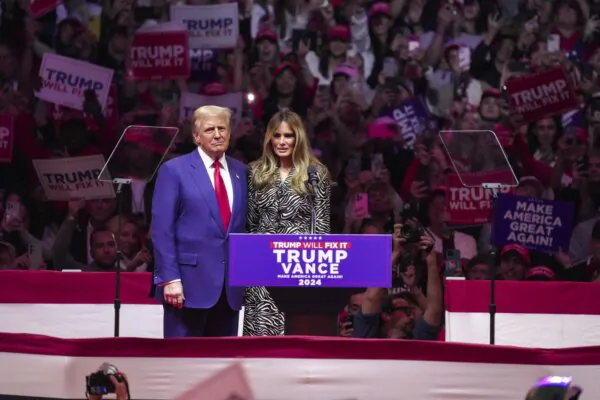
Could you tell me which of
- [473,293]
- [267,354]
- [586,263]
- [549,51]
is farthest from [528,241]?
[267,354]

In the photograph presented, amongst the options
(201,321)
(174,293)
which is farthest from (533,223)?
(174,293)

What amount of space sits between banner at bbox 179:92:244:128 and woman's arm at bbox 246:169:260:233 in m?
3.02

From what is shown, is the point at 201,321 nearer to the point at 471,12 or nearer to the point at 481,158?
Answer: the point at 481,158

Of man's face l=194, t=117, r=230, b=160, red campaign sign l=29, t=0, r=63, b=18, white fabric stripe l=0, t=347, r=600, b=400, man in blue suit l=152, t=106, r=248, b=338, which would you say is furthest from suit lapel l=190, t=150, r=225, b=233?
red campaign sign l=29, t=0, r=63, b=18

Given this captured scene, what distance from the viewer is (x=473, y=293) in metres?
5.96

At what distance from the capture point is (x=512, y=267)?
6.59m

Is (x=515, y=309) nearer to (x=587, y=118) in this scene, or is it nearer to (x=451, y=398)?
(x=587, y=118)

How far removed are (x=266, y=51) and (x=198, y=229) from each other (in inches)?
140

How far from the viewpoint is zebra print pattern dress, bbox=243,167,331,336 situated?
14.5 ft

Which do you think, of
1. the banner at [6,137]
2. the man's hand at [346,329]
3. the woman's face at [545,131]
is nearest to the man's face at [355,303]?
the man's hand at [346,329]

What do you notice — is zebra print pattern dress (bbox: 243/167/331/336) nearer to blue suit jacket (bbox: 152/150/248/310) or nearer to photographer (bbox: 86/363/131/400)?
blue suit jacket (bbox: 152/150/248/310)

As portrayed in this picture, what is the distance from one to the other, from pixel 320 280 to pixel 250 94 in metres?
3.86

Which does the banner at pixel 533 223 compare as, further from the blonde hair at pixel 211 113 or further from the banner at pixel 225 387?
the banner at pixel 225 387

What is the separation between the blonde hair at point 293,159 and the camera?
14.5ft
